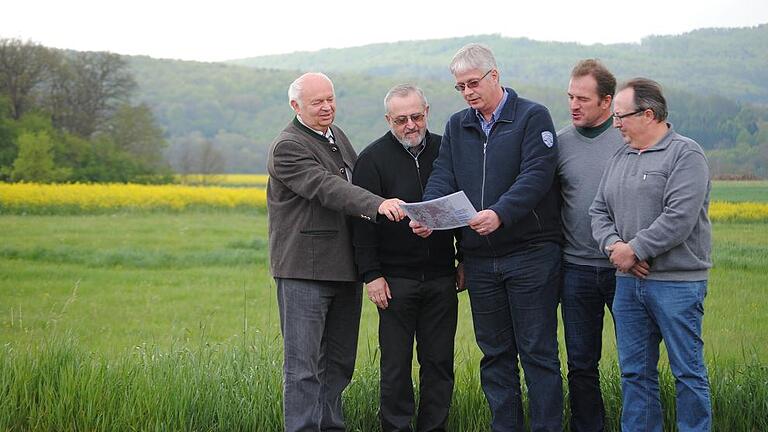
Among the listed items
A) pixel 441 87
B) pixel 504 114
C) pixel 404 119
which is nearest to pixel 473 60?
pixel 504 114

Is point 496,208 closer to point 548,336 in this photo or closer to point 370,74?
point 548,336

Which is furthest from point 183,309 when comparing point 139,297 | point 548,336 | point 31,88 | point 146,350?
point 31,88

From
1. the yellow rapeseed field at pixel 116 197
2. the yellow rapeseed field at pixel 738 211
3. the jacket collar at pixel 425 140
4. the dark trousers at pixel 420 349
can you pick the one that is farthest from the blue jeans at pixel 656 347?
the yellow rapeseed field at pixel 116 197

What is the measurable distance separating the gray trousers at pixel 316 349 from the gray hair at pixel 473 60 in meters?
1.23

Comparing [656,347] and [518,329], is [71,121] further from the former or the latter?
[656,347]

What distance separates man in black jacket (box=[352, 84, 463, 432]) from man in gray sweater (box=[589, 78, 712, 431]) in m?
0.86

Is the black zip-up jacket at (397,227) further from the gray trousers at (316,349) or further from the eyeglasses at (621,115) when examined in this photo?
the eyeglasses at (621,115)

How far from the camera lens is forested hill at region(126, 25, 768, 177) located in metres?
8.00

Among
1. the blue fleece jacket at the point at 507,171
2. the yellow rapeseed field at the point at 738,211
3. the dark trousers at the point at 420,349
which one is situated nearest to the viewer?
the blue fleece jacket at the point at 507,171

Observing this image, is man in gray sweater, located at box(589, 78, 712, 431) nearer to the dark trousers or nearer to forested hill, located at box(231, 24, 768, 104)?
the dark trousers

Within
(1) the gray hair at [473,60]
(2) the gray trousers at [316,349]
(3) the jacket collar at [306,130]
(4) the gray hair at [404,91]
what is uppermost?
(1) the gray hair at [473,60]

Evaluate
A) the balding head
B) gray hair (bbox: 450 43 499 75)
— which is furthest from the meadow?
gray hair (bbox: 450 43 499 75)

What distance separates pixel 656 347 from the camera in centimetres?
397

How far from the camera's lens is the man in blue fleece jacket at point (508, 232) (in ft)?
13.4
